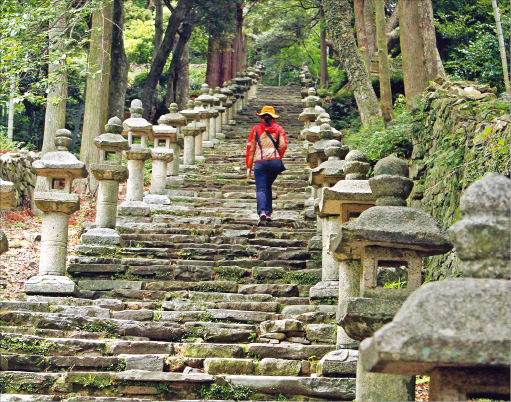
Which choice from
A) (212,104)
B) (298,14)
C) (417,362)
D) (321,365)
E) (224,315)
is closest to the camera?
(417,362)

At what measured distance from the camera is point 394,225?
435 cm

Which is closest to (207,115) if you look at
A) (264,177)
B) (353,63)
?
(353,63)

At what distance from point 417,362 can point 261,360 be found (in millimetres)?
3979

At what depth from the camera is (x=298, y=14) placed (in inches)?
1292

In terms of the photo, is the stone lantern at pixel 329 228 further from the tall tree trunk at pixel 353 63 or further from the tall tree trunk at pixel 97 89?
the tall tree trunk at pixel 97 89

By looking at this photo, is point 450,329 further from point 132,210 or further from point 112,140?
point 132,210

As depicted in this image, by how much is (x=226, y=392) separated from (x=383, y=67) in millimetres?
9620

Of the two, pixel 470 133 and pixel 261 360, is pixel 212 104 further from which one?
pixel 261 360

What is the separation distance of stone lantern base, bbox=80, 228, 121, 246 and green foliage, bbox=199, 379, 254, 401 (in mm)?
4821

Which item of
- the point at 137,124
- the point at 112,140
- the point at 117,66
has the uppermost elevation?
the point at 117,66

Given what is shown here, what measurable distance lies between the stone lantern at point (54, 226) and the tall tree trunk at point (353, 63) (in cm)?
824

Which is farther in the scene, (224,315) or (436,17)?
(436,17)

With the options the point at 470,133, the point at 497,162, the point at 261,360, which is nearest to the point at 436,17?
the point at 470,133

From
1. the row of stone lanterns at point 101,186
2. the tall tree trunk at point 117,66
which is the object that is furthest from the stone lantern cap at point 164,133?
the tall tree trunk at point 117,66
